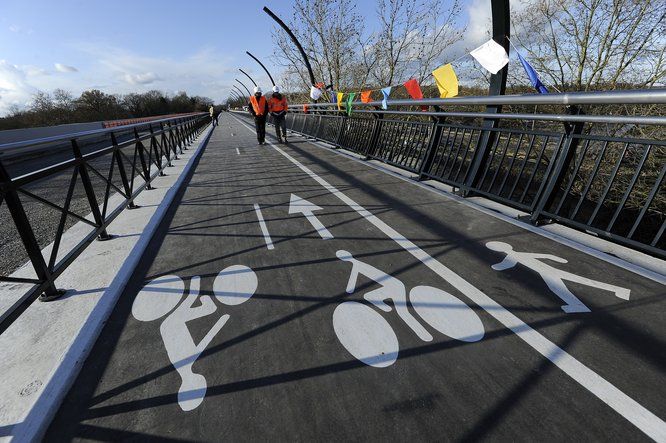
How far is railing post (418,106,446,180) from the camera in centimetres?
664

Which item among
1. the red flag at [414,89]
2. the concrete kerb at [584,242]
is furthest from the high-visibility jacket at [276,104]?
the concrete kerb at [584,242]

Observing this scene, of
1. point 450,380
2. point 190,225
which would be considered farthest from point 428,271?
point 190,225

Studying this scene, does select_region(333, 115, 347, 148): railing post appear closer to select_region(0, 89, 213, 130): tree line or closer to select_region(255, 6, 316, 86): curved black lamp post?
select_region(255, 6, 316, 86): curved black lamp post

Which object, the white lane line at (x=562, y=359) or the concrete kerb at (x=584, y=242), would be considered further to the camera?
the concrete kerb at (x=584, y=242)

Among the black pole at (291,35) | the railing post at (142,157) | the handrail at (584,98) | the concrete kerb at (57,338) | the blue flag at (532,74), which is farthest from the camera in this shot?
the black pole at (291,35)

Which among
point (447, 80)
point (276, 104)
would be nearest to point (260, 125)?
point (276, 104)

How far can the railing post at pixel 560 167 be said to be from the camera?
13.4 ft

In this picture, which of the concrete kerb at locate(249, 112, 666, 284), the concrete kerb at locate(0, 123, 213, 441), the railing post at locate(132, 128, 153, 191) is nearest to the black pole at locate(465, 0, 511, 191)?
the concrete kerb at locate(249, 112, 666, 284)

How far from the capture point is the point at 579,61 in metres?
9.11

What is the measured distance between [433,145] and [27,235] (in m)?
6.36

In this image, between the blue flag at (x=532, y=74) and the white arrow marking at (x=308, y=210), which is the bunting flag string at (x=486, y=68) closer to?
the blue flag at (x=532, y=74)

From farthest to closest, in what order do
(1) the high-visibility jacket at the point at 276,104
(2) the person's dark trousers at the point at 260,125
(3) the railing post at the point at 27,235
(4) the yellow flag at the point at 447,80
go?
(2) the person's dark trousers at the point at 260,125 < (1) the high-visibility jacket at the point at 276,104 < (4) the yellow flag at the point at 447,80 < (3) the railing post at the point at 27,235

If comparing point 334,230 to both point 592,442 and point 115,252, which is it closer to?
point 115,252

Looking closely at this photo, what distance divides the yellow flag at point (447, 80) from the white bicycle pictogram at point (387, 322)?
414 centimetres
